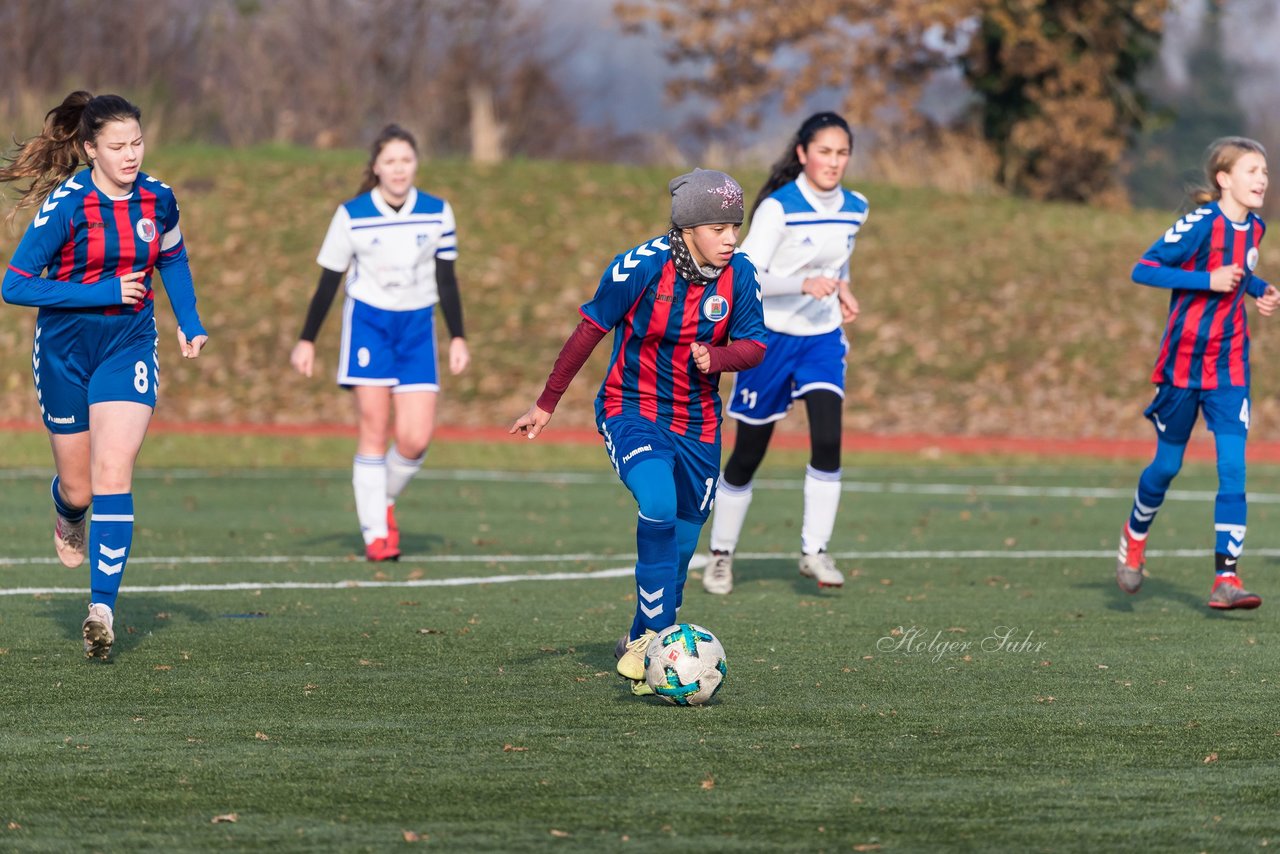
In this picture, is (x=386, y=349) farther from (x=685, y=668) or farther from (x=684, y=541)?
(x=685, y=668)

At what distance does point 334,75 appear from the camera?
1772 inches

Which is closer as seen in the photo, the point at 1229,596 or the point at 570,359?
the point at 570,359

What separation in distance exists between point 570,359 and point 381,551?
4.64 m

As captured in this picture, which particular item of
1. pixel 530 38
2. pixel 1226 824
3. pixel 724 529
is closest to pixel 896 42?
pixel 530 38

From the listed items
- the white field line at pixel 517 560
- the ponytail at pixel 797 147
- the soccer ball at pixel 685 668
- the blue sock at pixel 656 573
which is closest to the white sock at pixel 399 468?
the white field line at pixel 517 560

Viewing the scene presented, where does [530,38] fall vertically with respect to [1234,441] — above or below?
above

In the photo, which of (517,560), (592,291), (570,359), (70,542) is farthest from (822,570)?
(592,291)

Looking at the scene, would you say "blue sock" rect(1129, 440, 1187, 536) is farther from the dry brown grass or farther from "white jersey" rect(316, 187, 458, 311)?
the dry brown grass

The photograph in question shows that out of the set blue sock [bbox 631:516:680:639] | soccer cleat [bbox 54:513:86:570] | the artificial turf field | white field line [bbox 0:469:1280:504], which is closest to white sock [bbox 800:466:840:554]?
the artificial turf field

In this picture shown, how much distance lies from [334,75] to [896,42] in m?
15.8

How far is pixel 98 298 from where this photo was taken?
7371mm

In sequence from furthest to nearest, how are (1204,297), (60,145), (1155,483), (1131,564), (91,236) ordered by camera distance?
1. (1131,564)
2. (1155,483)
3. (1204,297)
4. (60,145)
5. (91,236)

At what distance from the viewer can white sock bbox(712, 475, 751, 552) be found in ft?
33.1

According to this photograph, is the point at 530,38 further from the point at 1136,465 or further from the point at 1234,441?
the point at 1234,441
